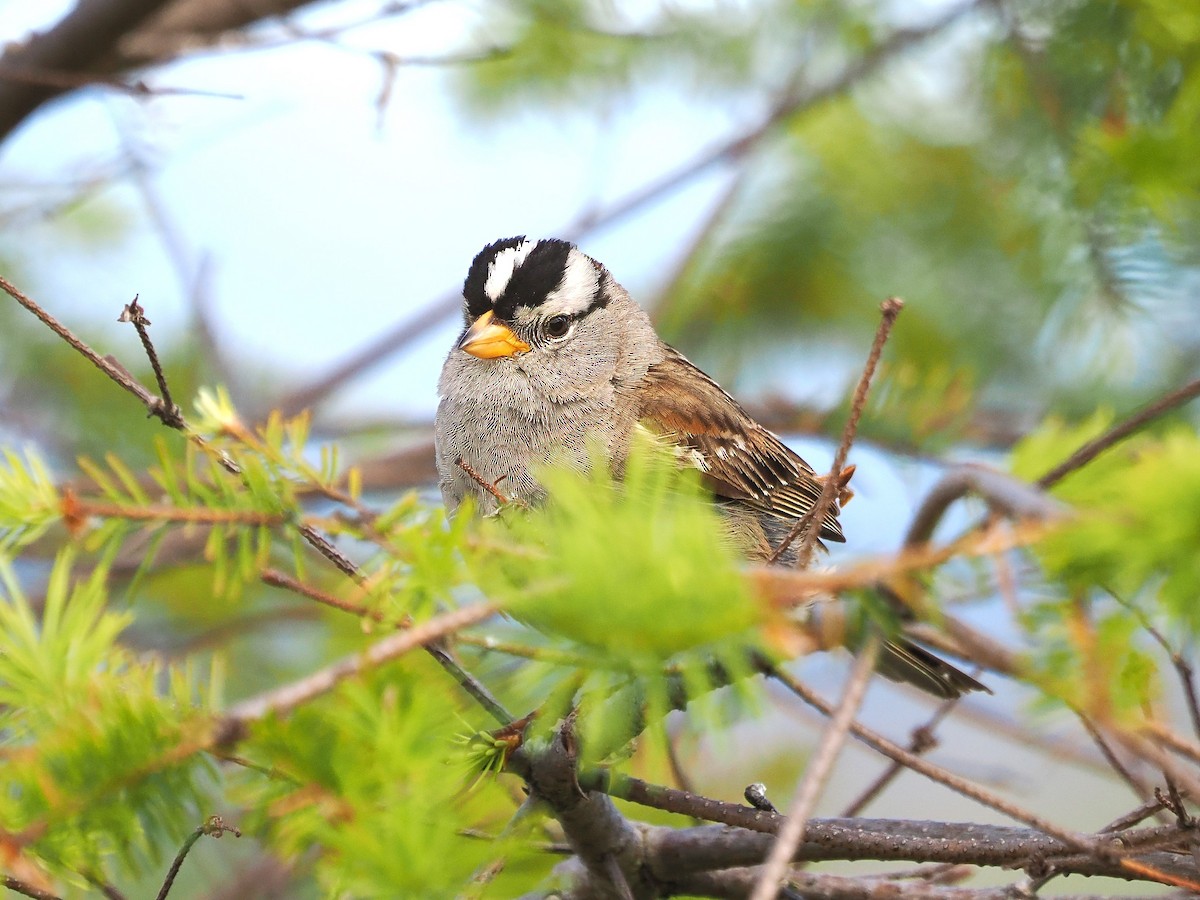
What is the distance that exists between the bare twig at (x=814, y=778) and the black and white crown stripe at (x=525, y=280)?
5.63 feet

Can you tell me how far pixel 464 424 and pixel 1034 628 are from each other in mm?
1522

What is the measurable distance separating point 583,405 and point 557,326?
25cm

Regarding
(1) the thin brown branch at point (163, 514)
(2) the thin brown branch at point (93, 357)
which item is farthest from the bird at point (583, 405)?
(1) the thin brown branch at point (163, 514)

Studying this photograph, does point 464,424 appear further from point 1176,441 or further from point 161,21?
point 1176,441

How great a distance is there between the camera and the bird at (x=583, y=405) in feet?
6.95

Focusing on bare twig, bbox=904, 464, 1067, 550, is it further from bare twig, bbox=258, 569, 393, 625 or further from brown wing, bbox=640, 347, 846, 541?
brown wing, bbox=640, 347, 846, 541

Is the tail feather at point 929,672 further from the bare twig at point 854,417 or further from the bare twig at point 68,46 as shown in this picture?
the bare twig at point 68,46

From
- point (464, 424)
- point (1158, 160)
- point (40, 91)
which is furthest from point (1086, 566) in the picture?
point (40, 91)

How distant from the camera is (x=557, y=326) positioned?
2.44m

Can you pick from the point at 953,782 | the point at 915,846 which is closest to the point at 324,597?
the point at 953,782

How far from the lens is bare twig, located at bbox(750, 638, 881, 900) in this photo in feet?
2.29

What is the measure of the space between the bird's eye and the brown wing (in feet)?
0.66

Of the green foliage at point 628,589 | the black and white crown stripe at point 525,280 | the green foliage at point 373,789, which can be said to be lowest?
the green foliage at point 373,789

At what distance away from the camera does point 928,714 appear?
13.8 feet
